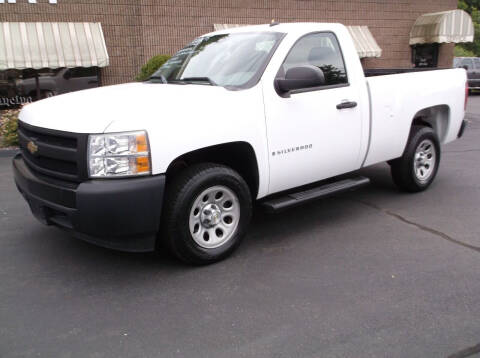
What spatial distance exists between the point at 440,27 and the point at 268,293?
17.3 meters

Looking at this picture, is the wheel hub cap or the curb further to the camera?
the curb

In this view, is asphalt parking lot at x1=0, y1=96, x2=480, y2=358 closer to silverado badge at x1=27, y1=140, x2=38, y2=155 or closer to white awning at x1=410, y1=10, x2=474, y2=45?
silverado badge at x1=27, y1=140, x2=38, y2=155

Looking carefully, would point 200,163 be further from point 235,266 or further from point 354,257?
point 354,257

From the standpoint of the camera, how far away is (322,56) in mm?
4828

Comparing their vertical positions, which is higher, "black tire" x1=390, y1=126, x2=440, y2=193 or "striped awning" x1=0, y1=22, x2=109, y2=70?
"striped awning" x1=0, y1=22, x2=109, y2=70

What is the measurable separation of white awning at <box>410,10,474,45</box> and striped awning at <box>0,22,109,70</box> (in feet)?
38.6

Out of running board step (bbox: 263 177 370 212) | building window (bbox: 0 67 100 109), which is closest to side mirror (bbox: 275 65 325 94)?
running board step (bbox: 263 177 370 212)

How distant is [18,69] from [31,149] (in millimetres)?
9924

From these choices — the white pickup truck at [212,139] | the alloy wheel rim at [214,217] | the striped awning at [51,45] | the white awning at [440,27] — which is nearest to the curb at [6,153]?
the striped awning at [51,45]

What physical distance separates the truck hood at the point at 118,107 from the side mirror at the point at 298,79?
510 mm

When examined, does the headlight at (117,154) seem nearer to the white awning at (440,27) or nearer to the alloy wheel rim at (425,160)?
the alloy wheel rim at (425,160)

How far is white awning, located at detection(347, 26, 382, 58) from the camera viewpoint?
1652 centimetres

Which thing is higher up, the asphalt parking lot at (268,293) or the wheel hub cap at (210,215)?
the wheel hub cap at (210,215)

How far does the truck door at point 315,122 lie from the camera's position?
427cm
